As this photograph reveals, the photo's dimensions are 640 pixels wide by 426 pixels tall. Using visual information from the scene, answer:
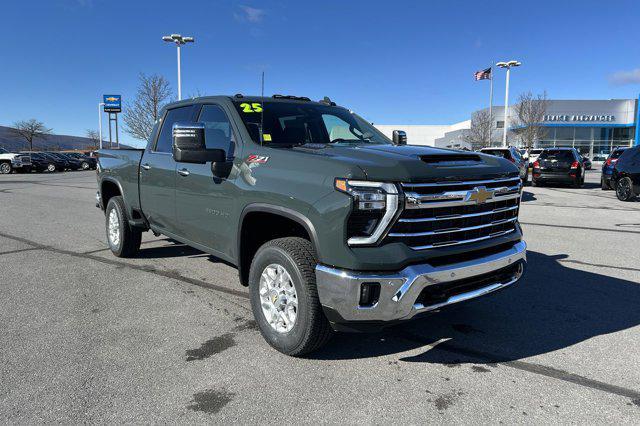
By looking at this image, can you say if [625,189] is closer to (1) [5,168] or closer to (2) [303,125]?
(2) [303,125]

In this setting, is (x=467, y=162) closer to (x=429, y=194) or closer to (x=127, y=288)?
(x=429, y=194)

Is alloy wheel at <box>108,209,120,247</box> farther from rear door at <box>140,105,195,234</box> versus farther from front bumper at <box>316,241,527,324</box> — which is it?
front bumper at <box>316,241,527,324</box>

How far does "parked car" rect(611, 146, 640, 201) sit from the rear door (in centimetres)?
1378

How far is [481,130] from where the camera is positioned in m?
58.8

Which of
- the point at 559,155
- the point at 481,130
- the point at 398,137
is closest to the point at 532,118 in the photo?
the point at 481,130

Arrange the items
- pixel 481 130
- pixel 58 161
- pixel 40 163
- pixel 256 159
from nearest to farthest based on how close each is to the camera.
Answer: pixel 256 159 → pixel 40 163 → pixel 58 161 → pixel 481 130

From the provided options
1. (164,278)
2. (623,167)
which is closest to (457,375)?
(164,278)

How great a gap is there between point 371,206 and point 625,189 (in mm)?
14313

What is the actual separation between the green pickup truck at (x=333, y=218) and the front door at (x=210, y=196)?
0.01 m

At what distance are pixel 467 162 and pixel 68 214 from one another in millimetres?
10201

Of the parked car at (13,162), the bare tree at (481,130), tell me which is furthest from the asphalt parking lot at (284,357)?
the bare tree at (481,130)

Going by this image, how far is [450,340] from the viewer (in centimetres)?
378

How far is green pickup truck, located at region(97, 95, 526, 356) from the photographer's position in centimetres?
289

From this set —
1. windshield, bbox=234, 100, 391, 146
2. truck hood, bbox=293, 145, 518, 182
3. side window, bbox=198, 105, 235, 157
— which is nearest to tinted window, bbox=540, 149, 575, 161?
windshield, bbox=234, 100, 391, 146
